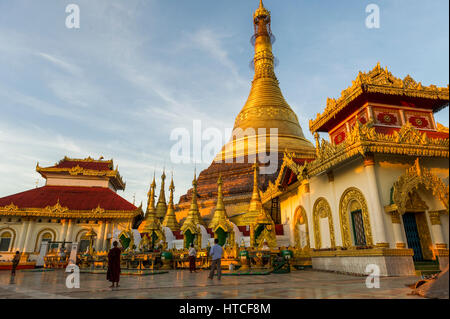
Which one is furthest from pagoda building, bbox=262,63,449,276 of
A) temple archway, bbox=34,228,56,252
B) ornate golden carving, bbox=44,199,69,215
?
temple archway, bbox=34,228,56,252

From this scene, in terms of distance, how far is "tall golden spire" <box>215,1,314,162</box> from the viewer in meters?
27.7

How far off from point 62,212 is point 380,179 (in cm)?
2499

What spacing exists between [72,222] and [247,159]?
16798mm

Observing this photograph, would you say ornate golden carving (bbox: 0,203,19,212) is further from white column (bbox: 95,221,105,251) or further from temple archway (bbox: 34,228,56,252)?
white column (bbox: 95,221,105,251)

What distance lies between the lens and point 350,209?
37.4 ft

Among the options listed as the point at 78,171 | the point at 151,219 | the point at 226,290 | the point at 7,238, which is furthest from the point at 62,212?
the point at 226,290

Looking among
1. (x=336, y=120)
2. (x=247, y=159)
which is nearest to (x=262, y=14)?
(x=247, y=159)

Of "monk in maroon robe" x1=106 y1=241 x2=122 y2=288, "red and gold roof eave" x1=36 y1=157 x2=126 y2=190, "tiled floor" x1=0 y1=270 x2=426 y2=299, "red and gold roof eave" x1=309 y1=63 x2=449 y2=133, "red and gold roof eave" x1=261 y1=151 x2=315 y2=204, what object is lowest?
"tiled floor" x1=0 y1=270 x2=426 y2=299

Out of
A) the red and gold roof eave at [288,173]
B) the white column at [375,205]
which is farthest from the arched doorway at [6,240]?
the white column at [375,205]

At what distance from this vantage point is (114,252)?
7.24 metres

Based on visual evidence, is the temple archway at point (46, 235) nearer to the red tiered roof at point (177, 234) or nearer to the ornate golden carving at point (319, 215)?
the red tiered roof at point (177, 234)

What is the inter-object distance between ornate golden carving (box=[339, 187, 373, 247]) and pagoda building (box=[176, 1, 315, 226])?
9.36 metres

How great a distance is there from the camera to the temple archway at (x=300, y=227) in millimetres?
14969

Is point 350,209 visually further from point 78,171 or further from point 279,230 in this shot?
point 78,171
